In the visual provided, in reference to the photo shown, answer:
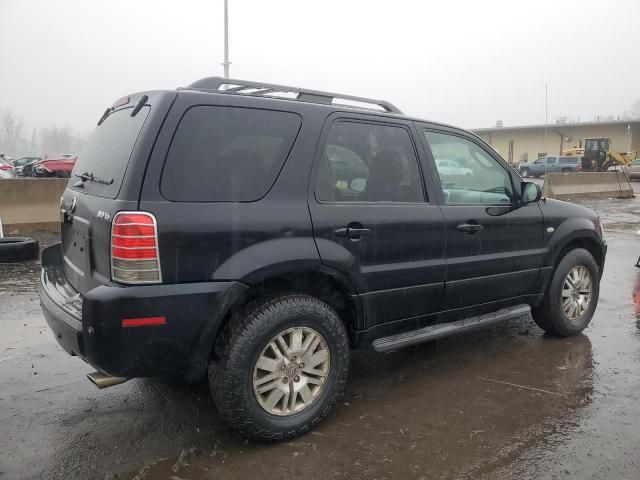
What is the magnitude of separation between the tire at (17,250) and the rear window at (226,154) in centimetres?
575

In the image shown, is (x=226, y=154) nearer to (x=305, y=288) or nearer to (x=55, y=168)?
(x=305, y=288)

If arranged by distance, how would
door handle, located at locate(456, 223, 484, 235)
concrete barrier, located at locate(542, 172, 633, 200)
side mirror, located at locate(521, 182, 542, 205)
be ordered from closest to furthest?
door handle, located at locate(456, 223, 484, 235), side mirror, located at locate(521, 182, 542, 205), concrete barrier, located at locate(542, 172, 633, 200)

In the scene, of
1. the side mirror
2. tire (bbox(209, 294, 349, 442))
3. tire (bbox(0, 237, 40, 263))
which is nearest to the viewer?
tire (bbox(209, 294, 349, 442))

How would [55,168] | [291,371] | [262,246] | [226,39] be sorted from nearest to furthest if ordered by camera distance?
[262,246] → [291,371] → [226,39] → [55,168]

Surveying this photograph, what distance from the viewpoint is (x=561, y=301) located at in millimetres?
4465

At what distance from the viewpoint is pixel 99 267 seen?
2645 millimetres

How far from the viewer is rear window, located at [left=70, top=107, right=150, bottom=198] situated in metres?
2.69

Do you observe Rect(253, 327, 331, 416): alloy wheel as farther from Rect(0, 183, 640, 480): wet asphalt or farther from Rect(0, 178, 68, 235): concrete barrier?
Rect(0, 178, 68, 235): concrete barrier

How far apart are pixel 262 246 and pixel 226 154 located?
0.52 metres

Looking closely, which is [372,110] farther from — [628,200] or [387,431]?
[628,200]

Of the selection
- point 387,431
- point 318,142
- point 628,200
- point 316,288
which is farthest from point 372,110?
point 628,200

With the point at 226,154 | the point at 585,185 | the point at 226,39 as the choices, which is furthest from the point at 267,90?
the point at 585,185

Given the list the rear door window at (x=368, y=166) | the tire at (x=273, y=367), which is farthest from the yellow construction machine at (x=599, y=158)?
the tire at (x=273, y=367)

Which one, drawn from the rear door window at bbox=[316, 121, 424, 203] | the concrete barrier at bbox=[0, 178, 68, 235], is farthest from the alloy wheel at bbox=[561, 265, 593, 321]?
the concrete barrier at bbox=[0, 178, 68, 235]
